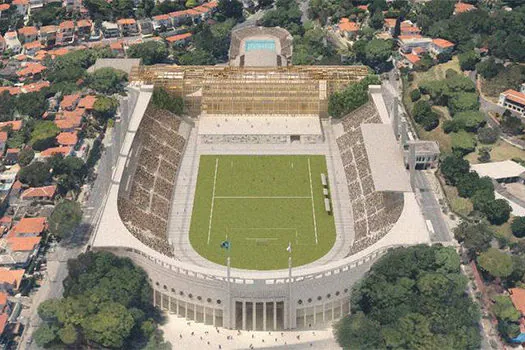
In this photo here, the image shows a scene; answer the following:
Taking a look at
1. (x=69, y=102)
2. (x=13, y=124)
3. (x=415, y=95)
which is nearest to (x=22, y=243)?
(x=13, y=124)

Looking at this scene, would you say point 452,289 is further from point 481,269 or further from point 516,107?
point 516,107

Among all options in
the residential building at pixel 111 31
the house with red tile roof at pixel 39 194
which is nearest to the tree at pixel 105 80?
the residential building at pixel 111 31

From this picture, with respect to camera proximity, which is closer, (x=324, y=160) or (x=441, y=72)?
(x=324, y=160)

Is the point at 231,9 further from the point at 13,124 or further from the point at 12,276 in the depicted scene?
the point at 12,276

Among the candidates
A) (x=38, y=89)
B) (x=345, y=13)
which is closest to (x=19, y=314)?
(x=38, y=89)

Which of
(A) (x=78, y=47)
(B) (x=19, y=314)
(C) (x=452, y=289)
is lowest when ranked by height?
(A) (x=78, y=47)

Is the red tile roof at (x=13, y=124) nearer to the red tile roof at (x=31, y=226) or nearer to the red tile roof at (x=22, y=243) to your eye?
the red tile roof at (x=31, y=226)
